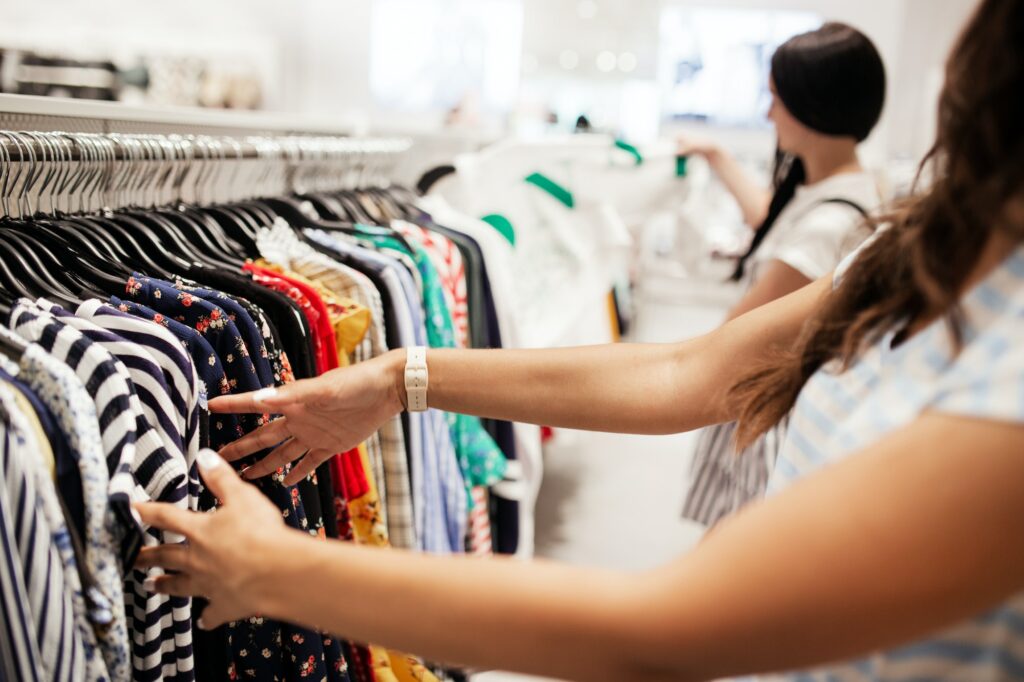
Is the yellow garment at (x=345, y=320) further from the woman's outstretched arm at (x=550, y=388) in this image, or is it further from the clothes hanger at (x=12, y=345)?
the clothes hanger at (x=12, y=345)

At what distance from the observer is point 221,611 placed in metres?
0.72

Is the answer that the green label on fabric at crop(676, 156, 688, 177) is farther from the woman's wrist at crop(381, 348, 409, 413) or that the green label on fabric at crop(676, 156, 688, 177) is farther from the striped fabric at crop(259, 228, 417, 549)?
the woman's wrist at crop(381, 348, 409, 413)

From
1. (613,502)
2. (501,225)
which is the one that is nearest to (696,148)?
(501,225)

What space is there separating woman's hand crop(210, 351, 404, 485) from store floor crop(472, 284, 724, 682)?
1.46 meters

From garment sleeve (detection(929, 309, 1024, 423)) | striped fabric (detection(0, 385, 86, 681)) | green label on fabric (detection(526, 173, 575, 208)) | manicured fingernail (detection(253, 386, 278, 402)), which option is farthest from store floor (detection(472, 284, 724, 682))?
garment sleeve (detection(929, 309, 1024, 423))

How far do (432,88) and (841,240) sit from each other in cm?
557

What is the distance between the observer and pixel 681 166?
2.79 metres

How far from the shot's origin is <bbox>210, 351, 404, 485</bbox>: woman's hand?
3.32 feet

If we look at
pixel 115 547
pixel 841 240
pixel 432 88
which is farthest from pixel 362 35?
pixel 115 547

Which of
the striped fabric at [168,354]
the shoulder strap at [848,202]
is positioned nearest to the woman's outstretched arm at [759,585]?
the striped fabric at [168,354]

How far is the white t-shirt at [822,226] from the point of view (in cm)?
186

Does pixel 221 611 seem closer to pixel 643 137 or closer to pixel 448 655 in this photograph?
pixel 448 655

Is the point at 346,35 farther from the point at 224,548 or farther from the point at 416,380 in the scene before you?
the point at 224,548

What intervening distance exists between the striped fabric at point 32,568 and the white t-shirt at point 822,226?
1482 mm
